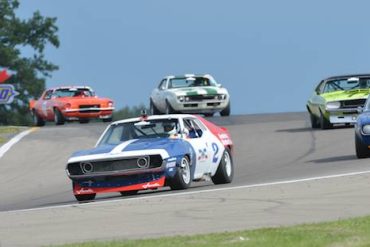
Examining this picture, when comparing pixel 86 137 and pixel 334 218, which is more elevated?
pixel 334 218

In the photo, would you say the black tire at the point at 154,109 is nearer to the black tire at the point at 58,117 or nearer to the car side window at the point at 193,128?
the black tire at the point at 58,117

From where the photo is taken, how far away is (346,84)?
104 feet

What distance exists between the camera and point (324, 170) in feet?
66.4

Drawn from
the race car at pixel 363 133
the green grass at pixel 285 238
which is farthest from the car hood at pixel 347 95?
the green grass at pixel 285 238

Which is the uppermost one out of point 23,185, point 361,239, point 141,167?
point 361,239

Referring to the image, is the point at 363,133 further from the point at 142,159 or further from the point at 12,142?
the point at 12,142

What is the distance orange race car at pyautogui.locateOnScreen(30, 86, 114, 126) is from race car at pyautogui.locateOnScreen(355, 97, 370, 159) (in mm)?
19192

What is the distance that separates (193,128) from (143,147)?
5.57 ft

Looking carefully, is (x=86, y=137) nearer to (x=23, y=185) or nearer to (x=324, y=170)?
(x=23, y=185)

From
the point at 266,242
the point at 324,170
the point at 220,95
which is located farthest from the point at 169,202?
the point at 220,95

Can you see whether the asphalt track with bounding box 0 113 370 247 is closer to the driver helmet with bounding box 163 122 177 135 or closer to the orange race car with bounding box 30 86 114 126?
the driver helmet with bounding box 163 122 177 135

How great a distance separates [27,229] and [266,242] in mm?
3315

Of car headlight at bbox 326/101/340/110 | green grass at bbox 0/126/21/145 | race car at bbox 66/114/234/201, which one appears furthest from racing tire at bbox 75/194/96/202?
car headlight at bbox 326/101/340/110

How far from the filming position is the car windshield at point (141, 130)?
18.2 metres
